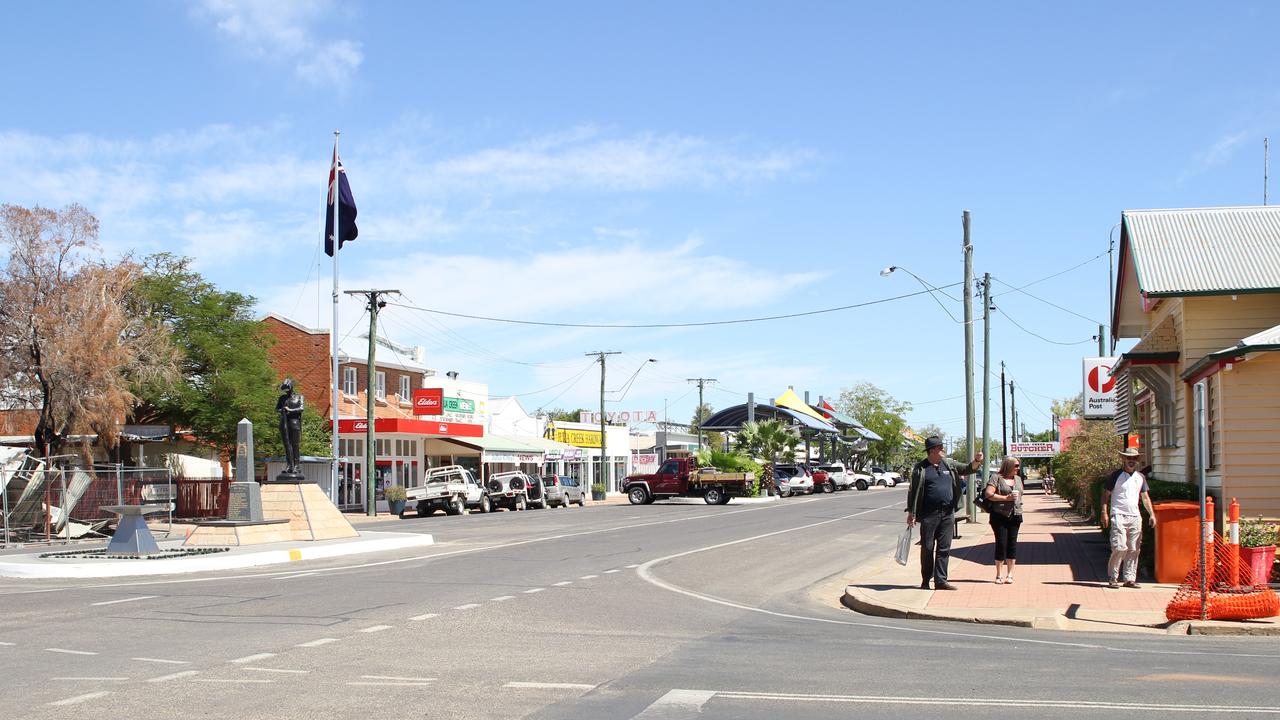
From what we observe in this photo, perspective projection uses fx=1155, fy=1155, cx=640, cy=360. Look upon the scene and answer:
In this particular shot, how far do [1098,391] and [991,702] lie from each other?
3256cm

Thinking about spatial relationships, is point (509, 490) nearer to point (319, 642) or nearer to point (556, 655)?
point (319, 642)

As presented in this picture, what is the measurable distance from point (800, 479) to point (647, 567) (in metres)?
44.7

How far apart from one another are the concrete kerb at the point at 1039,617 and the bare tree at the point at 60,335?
25.9m

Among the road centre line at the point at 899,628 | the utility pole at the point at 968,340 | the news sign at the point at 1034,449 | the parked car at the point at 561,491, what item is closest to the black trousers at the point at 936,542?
the road centre line at the point at 899,628

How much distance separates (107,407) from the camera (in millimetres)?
32844

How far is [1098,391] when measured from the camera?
37.2 metres

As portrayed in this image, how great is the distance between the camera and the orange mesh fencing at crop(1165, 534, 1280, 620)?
10859 mm

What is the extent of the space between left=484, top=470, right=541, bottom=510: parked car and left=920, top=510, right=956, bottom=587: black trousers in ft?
104

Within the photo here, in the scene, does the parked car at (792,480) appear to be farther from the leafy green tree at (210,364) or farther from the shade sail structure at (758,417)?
the leafy green tree at (210,364)

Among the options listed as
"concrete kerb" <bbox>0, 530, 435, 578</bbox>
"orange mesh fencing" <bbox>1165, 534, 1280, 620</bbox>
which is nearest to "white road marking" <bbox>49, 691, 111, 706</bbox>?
"orange mesh fencing" <bbox>1165, 534, 1280, 620</bbox>

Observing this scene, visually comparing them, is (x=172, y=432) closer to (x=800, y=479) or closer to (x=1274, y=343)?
(x=800, y=479)

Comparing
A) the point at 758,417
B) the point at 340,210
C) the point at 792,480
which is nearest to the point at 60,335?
the point at 340,210

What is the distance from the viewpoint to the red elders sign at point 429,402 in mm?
49188

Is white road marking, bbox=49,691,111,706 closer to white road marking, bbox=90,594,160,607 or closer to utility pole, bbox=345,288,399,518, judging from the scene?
white road marking, bbox=90,594,160,607
